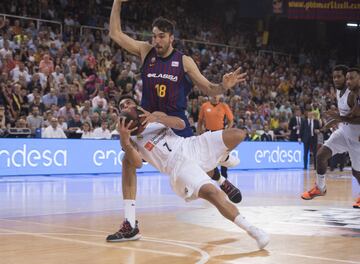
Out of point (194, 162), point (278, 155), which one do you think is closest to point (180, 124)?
point (194, 162)

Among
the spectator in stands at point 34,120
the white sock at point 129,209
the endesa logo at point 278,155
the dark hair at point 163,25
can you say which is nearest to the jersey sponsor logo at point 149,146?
the white sock at point 129,209

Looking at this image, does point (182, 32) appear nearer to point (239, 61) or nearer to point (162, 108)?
point (239, 61)

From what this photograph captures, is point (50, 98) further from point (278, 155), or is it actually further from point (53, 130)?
point (278, 155)

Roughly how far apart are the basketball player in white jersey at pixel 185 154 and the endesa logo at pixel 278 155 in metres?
15.1

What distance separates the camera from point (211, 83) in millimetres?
6852

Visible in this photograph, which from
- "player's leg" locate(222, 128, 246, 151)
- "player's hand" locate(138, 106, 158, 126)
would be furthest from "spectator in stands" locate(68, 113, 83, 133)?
"player's leg" locate(222, 128, 246, 151)

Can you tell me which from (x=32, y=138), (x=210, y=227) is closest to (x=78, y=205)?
(x=210, y=227)

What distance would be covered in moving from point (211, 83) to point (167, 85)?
47 centimetres

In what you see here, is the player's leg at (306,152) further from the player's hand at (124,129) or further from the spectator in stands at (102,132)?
the player's hand at (124,129)

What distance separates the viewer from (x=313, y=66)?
109 feet

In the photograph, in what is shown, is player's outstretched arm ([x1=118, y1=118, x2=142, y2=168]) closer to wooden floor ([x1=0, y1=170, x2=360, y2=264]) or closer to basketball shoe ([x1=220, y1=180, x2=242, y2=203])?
wooden floor ([x1=0, y1=170, x2=360, y2=264])

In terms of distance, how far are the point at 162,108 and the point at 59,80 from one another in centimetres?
1249

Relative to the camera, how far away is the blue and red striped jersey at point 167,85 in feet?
23.0

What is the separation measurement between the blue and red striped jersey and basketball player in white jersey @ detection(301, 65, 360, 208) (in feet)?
10.4
